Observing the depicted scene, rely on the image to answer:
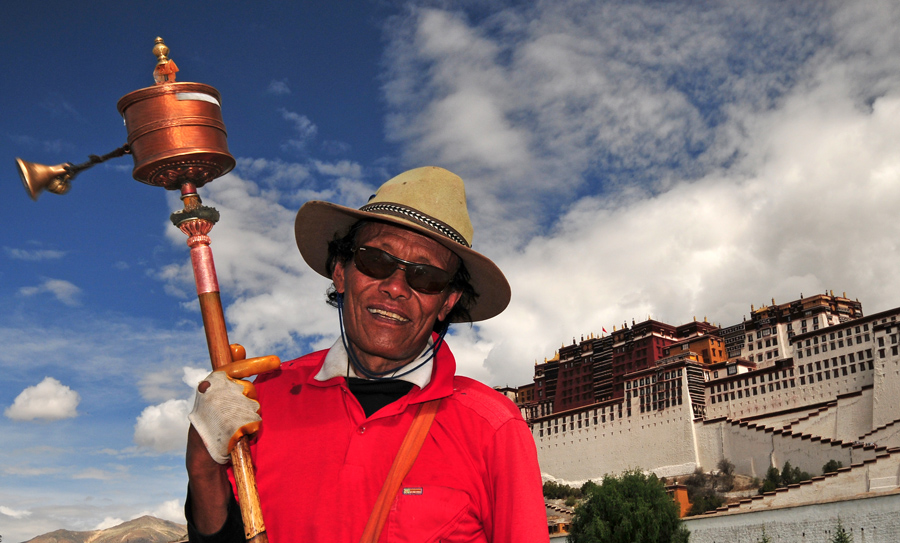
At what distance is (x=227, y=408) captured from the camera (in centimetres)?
256

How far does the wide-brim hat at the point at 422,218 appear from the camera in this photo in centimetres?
310

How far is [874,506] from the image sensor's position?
26.8m

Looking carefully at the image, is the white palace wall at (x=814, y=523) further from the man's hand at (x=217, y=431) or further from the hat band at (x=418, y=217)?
the man's hand at (x=217, y=431)

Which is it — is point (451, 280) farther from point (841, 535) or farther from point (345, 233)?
point (841, 535)

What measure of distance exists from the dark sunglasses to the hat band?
0.53ft

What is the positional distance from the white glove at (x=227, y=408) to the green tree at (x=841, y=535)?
94.5 ft

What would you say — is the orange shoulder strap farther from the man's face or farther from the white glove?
the white glove

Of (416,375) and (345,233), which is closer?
(416,375)

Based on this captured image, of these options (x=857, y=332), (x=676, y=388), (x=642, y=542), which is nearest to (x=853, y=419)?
(x=857, y=332)

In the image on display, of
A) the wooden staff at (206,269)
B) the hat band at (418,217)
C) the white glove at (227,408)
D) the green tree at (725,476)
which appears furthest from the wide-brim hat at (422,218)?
the green tree at (725,476)

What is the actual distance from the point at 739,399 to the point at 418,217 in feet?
200

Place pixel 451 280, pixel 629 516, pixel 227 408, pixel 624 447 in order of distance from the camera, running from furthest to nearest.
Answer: pixel 624 447
pixel 629 516
pixel 451 280
pixel 227 408

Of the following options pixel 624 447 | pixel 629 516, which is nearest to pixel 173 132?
pixel 629 516

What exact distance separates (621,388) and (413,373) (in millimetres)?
66670
